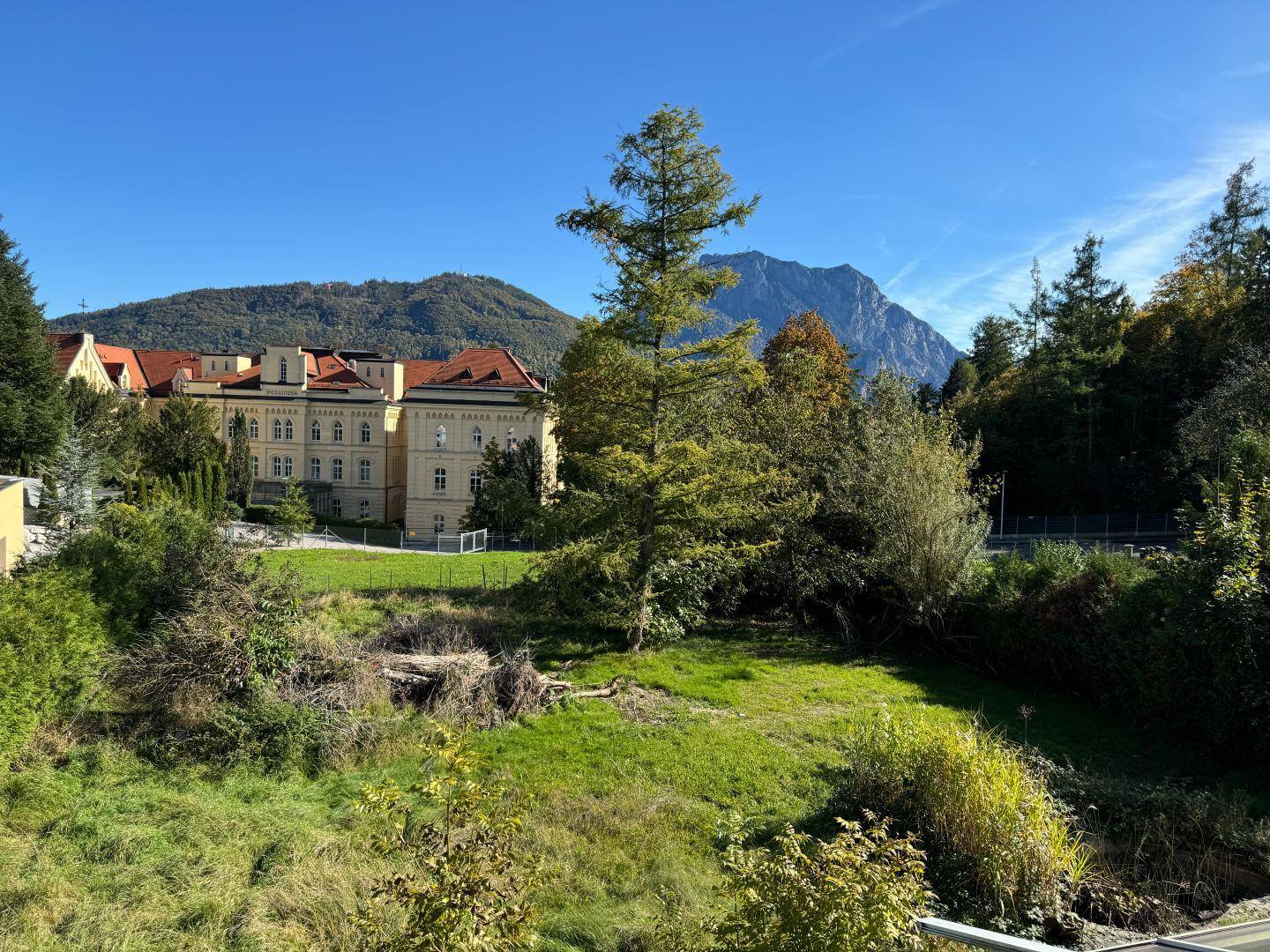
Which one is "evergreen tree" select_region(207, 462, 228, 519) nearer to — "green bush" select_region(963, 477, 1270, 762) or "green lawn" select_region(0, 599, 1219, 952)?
"green lawn" select_region(0, 599, 1219, 952)

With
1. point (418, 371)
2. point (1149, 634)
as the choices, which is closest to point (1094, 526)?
point (1149, 634)

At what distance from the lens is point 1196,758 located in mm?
10953

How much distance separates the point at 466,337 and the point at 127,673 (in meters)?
117

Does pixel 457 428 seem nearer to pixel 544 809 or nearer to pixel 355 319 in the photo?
pixel 544 809

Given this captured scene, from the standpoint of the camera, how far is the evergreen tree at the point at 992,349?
5812 centimetres

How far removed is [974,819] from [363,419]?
47.7 meters

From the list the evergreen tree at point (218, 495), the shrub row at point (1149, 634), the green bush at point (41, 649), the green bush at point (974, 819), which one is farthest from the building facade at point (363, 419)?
the green bush at point (974, 819)

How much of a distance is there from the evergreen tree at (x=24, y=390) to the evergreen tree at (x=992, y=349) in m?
59.6

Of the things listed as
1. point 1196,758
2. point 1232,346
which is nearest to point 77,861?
point 1196,758

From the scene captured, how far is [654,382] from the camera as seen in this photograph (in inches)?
554

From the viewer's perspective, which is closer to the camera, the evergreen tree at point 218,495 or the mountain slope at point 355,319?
the evergreen tree at point 218,495

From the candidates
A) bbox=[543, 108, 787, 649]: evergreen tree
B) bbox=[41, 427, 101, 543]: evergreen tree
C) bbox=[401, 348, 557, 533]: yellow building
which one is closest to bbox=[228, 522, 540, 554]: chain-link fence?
bbox=[401, 348, 557, 533]: yellow building

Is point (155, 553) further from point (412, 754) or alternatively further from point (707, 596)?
point (707, 596)

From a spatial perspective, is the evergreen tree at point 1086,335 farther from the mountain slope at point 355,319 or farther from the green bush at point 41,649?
the mountain slope at point 355,319
